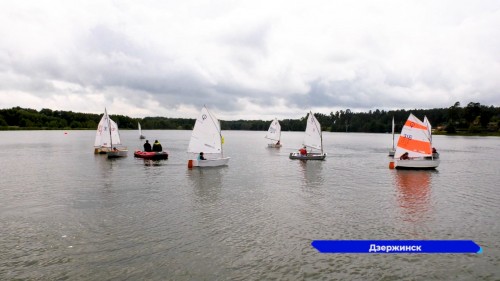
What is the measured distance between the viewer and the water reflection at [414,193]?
2406cm

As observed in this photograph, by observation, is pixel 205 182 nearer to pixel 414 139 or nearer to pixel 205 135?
pixel 205 135

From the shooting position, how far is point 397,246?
56.4 feet

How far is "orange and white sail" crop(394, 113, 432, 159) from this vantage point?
156ft

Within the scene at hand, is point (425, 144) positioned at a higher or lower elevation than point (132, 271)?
higher

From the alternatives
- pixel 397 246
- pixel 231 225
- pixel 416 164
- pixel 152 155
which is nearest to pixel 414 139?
pixel 416 164

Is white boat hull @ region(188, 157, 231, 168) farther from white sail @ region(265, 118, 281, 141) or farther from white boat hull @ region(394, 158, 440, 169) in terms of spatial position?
white sail @ region(265, 118, 281, 141)

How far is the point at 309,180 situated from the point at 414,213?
15.6 meters

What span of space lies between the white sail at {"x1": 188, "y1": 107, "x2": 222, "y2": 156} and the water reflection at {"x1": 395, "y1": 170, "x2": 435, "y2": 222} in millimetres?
23565

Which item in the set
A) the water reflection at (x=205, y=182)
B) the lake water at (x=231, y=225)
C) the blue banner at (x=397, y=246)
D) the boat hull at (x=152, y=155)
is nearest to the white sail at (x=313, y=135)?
the water reflection at (x=205, y=182)

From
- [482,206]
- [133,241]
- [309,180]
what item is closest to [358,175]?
[309,180]

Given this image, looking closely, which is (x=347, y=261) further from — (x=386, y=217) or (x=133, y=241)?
(x=133, y=241)

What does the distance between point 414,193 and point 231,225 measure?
762 inches

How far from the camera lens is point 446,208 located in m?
25.8

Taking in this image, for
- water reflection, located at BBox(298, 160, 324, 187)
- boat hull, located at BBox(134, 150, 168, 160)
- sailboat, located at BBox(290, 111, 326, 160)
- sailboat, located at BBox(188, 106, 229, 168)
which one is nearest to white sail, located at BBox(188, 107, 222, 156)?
sailboat, located at BBox(188, 106, 229, 168)
